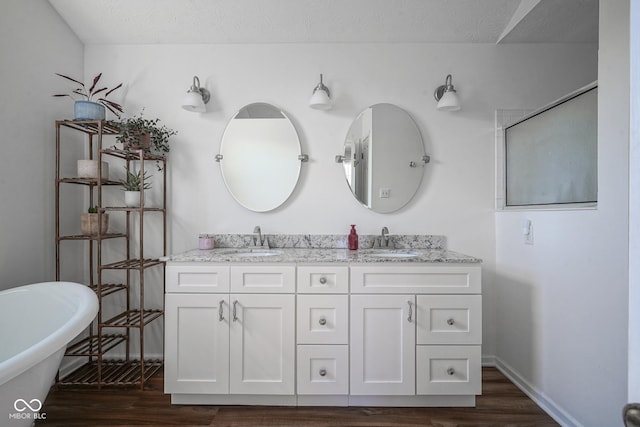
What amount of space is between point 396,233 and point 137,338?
2037 mm

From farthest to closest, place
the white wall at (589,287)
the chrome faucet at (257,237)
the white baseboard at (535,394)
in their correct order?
1. the chrome faucet at (257,237)
2. the white baseboard at (535,394)
3. the white wall at (589,287)

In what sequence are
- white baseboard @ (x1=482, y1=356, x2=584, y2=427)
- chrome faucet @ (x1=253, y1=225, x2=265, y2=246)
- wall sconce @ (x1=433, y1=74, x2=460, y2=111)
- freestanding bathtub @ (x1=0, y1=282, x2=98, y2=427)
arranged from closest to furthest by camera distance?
1. freestanding bathtub @ (x1=0, y1=282, x2=98, y2=427)
2. white baseboard @ (x1=482, y1=356, x2=584, y2=427)
3. wall sconce @ (x1=433, y1=74, x2=460, y2=111)
4. chrome faucet @ (x1=253, y1=225, x2=265, y2=246)

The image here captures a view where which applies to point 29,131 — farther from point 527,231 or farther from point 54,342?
point 527,231

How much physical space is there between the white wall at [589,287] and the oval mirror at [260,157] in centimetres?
159

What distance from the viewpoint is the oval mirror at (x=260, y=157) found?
2.35 m

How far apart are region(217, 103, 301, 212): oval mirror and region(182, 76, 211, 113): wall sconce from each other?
0.23m

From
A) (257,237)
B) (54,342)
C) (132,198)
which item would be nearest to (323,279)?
(257,237)

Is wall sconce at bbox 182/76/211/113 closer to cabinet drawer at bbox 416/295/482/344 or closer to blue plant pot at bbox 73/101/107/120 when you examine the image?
blue plant pot at bbox 73/101/107/120

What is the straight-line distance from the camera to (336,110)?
7.72 feet

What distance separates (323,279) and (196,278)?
0.72 meters

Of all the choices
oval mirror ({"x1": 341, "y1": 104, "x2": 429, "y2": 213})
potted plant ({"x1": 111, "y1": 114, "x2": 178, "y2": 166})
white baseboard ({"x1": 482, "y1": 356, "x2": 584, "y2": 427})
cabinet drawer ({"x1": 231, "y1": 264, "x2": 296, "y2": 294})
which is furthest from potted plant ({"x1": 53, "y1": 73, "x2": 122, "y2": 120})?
A: white baseboard ({"x1": 482, "y1": 356, "x2": 584, "y2": 427})

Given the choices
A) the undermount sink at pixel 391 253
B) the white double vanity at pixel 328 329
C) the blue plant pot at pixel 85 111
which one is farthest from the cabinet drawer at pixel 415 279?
the blue plant pot at pixel 85 111

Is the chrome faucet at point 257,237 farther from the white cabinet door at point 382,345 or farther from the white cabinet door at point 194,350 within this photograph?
the white cabinet door at point 382,345

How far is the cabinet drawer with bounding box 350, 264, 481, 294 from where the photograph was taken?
181cm
